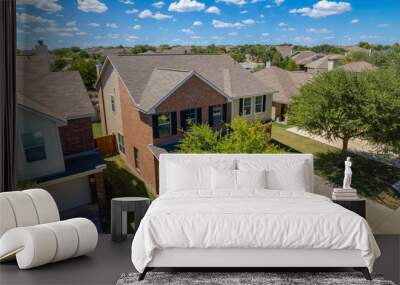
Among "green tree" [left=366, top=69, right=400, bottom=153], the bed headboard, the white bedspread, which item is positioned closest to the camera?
the white bedspread

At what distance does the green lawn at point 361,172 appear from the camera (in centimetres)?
478

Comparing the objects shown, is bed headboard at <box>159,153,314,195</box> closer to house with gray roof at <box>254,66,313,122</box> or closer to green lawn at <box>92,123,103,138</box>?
house with gray roof at <box>254,66,313,122</box>

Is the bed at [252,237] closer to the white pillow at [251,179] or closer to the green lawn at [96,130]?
the white pillow at [251,179]

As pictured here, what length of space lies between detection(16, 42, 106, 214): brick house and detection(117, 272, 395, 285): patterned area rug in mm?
2143

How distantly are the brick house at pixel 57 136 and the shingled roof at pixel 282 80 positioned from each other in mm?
2575

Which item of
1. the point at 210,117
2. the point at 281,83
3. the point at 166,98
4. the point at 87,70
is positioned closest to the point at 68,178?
the point at 87,70

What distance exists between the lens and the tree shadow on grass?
478 cm

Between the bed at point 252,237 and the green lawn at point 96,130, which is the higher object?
the green lawn at point 96,130

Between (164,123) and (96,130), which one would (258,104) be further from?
(96,130)

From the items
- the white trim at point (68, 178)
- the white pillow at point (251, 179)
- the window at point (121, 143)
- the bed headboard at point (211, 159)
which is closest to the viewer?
the white pillow at point (251, 179)

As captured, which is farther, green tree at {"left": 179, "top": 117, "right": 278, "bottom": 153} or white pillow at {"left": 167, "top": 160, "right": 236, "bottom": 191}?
green tree at {"left": 179, "top": 117, "right": 278, "bottom": 153}

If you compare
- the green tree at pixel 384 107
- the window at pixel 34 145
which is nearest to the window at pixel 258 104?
the green tree at pixel 384 107

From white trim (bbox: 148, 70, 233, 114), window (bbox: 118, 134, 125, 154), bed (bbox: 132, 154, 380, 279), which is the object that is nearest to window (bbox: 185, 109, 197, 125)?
white trim (bbox: 148, 70, 233, 114)

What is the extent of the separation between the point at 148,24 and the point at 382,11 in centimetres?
308
